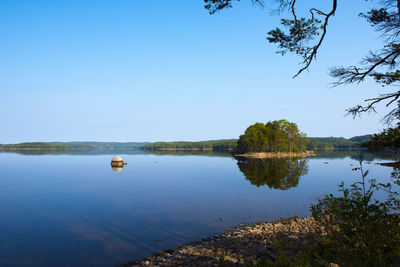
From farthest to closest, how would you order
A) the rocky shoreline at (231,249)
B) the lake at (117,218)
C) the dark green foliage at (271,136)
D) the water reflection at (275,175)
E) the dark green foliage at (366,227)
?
1. the dark green foliage at (271,136)
2. the water reflection at (275,175)
3. the lake at (117,218)
4. the rocky shoreline at (231,249)
5. the dark green foliage at (366,227)

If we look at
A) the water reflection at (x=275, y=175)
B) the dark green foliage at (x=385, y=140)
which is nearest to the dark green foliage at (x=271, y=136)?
the water reflection at (x=275, y=175)

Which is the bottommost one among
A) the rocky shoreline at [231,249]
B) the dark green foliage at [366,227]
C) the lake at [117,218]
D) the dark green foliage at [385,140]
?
the lake at [117,218]

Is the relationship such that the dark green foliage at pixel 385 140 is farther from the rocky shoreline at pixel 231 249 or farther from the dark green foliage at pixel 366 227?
the rocky shoreline at pixel 231 249

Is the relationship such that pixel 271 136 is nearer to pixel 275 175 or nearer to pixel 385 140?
pixel 275 175

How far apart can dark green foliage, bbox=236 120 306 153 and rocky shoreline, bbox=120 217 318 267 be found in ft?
338

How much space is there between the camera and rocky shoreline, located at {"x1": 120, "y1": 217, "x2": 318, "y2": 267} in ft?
32.6

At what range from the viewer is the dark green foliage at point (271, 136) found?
377 feet

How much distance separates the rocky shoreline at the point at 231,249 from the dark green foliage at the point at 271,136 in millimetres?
103062

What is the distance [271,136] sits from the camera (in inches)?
4688

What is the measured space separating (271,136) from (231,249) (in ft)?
372

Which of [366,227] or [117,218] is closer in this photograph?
[366,227]

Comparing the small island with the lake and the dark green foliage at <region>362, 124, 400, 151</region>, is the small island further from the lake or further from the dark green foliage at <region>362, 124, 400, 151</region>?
the dark green foliage at <region>362, 124, 400, 151</region>

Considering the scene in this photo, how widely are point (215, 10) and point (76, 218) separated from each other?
18.0 meters

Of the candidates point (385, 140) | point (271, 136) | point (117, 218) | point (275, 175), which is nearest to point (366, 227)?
point (385, 140)
